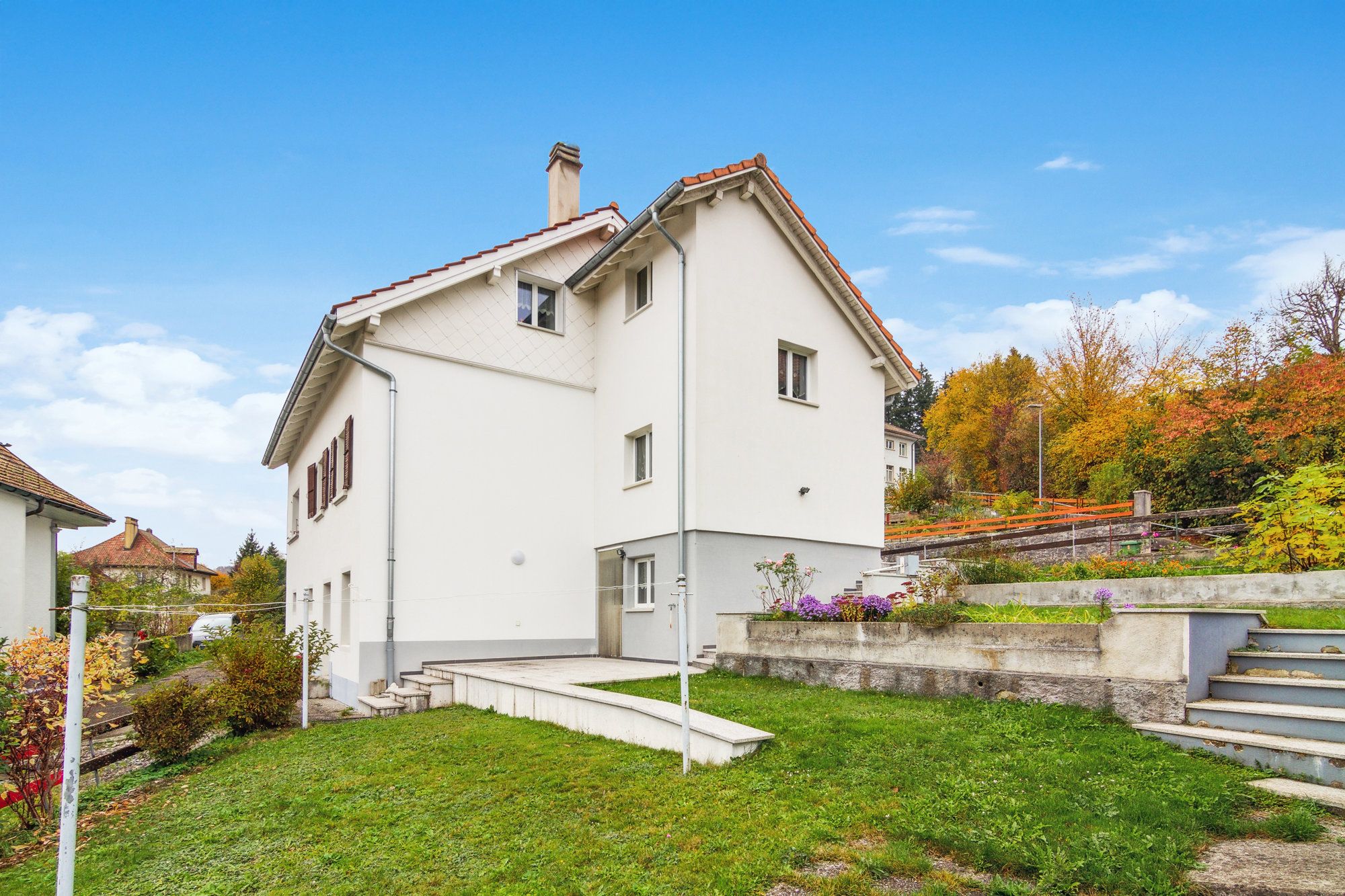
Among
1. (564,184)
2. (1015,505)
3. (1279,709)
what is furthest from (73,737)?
(1015,505)

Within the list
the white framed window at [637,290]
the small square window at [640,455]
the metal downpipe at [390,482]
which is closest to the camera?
the metal downpipe at [390,482]

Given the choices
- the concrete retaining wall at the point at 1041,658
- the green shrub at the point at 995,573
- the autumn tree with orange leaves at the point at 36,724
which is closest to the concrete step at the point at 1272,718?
the concrete retaining wall at the point at 1041,658

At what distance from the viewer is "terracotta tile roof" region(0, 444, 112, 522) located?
14.3m

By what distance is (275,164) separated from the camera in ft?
44.2

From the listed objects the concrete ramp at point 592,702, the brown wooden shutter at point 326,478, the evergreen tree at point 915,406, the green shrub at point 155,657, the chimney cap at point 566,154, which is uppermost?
the evergreen tree at point 915,406

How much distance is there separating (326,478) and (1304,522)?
54.7 ft

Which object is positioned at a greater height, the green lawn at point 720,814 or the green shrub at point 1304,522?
the green shrub at point 1304,522

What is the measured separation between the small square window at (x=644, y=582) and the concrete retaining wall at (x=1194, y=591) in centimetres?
527

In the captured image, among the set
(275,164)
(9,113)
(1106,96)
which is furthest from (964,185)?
(9,113)

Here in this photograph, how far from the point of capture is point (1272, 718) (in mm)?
5926

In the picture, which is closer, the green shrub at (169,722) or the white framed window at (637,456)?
the green shrub at (169,722)

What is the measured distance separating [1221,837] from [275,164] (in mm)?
14753

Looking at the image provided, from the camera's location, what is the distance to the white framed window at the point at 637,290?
48.9ft

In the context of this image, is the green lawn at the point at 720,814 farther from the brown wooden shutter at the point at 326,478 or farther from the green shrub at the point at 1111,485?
the green shrub at the point at 1111,485
